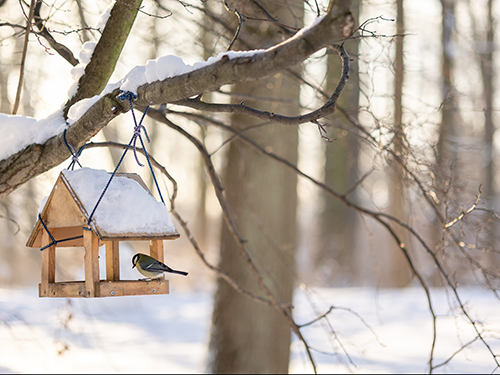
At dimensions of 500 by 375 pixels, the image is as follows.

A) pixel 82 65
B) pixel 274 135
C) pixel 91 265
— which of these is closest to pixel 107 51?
pixel 82 65

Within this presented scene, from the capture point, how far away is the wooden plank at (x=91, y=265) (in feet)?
6.86

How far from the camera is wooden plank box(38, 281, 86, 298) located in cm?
216

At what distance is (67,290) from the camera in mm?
2227

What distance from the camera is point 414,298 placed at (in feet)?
32.9

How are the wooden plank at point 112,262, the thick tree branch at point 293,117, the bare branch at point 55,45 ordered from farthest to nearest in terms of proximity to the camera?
the bare branch at point 55,45 < the wooden plank at point 112,262 < the thick tree branch at point 293,117

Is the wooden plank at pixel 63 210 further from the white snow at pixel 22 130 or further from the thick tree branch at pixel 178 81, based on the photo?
the white snow at pixel 22 130

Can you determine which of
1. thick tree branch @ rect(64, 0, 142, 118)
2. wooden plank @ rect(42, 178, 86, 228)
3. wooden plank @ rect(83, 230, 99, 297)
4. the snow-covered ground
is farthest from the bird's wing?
the snow-covered ground

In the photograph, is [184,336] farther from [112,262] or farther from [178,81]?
[178,81]

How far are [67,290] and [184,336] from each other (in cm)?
571

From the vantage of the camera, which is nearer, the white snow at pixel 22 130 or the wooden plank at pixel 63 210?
the wooden plank at pixel 63 210

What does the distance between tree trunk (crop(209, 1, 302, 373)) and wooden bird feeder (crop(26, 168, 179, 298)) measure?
2799 millimetres

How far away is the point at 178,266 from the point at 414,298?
922cm

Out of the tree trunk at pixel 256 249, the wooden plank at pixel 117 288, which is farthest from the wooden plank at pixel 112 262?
the tree trunk at pixel 256 249

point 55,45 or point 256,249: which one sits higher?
point 55,45
